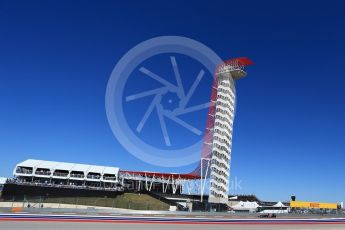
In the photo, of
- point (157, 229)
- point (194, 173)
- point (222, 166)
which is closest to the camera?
point (157, 229)

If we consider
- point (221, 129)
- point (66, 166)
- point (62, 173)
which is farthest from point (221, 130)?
point (62, 173)

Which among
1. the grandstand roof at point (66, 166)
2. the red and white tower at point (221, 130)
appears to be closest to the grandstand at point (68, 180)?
the grandstand roof at point (66, 166)

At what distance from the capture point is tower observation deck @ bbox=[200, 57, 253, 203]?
394ft

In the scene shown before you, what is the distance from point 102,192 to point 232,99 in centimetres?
5337

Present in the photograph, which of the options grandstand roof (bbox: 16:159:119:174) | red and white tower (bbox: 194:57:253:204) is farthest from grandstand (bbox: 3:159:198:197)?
red and white tower (bbox: 194:57:253:204)

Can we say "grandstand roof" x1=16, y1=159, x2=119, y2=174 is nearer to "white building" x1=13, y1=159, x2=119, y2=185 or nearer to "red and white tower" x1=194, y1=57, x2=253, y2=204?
"white building" x1=13, y1=159, x2=119, y2=185

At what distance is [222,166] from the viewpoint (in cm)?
12100

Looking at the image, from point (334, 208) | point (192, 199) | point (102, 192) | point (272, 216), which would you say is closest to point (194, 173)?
point (192, 199)

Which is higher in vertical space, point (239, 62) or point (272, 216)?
point (239, 62)

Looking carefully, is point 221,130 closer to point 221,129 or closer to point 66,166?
point 221,129

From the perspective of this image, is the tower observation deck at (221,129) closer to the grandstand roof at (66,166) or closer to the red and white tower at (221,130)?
the red and white tower at (221,130)

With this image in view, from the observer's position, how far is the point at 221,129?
12269 centimetres

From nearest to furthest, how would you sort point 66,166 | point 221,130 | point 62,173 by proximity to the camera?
point 62,173 < point 66,166 < point 221,130

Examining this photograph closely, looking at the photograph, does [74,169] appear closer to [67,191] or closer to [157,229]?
[67,191]
